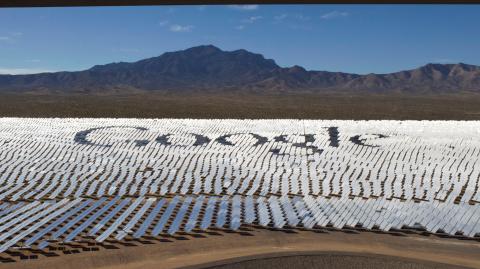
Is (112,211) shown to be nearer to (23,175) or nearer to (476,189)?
(23,175)

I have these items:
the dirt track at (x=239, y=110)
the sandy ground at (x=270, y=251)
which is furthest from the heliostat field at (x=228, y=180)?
the dirt track at (x=239, y=110)

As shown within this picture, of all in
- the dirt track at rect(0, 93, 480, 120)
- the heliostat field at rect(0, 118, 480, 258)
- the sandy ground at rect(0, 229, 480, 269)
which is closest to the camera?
the sandy ground at rect(0, 229, 480, 269)

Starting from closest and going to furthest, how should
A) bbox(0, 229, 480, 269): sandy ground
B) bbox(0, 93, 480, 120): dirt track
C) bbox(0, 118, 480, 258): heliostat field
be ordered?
1. bbox(0, 229, 480, 269): sandy ground
2. bbox(0, 118, 480, 258): heliostat field
3. bbox(0, 93, 480, 120): dirt track

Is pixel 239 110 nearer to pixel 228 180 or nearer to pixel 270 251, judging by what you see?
pixel 228 180

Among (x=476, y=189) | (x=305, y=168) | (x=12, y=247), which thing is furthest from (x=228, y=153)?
(x=12, y=247)

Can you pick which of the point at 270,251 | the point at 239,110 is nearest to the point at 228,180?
the point at 270,251

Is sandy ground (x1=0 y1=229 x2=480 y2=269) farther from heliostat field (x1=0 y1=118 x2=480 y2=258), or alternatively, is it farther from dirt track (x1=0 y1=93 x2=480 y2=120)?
dirt track (x1=0 y1=93 x2=480 y2=120)

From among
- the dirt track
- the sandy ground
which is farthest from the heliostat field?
the dirt track
